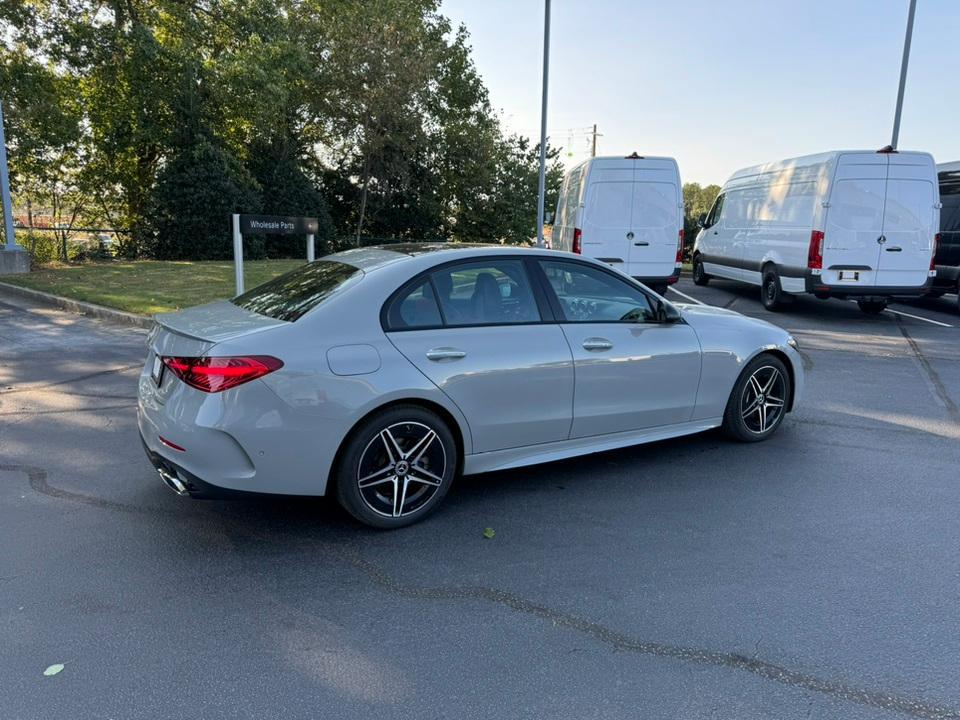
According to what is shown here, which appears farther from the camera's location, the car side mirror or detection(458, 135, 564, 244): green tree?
detection(458, 135, 564, 244): green tree

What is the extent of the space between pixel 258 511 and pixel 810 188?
422 inches

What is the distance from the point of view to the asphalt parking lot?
2578mm

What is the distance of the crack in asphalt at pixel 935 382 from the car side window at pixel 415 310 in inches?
196

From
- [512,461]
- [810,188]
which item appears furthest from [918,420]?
[810,188]

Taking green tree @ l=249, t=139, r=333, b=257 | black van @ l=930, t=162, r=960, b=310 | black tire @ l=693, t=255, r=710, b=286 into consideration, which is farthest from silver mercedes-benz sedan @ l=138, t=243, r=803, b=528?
green tree @ l=249, t=139, r=333, b=257

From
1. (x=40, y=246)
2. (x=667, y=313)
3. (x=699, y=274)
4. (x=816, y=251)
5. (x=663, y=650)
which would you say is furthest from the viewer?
(x=40, y=246)

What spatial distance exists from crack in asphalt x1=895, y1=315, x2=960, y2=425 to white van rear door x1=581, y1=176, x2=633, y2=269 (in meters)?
4.87

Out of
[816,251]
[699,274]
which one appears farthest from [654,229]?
[699,274]

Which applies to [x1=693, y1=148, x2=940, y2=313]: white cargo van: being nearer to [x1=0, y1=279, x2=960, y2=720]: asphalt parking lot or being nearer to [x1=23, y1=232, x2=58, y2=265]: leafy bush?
[x1=0, y1=279, x2=960, y2=720]: asphalt parking lot

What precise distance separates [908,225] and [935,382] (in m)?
4.59

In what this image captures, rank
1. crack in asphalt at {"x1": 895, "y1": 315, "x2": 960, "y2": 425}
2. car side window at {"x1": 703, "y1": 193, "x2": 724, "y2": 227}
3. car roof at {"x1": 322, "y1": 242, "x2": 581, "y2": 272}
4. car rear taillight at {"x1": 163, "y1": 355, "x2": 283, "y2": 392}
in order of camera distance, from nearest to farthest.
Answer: car rear taillight at {"x1": 163, "y1": 355, "x2": 283, "y2": 392}
car roof at {"x1": 322, "y1": 242, "x2": 581, "y2": 272}
crack in asphalt at {"x1": 895, "y1": 315, "x2": 960, "y2": 425}
car side window at {"x1": 703, "y1": 193, "x2": 724, "y2": 227}

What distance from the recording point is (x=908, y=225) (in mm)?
11047

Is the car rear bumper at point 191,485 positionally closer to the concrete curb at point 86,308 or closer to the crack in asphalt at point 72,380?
the crack in asphalt at point 72,380

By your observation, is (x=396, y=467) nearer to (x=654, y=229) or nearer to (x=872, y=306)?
(x=654, y=229)
